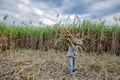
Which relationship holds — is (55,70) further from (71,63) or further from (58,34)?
(58,34)

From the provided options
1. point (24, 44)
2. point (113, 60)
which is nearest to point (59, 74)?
point (113, 60)

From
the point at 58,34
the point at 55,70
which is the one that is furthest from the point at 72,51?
the point at 58,34

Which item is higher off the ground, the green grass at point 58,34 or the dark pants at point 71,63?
the green grass at point 58,34

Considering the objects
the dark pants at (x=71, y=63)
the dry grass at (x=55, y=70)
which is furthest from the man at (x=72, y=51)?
the dry grass at (x=55, y=70)

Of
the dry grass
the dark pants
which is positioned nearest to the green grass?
the dry grass

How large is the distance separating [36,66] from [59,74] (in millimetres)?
780

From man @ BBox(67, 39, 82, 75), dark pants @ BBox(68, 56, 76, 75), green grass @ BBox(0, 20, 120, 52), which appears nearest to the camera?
man @ BBox(67, 39, 82, 75)

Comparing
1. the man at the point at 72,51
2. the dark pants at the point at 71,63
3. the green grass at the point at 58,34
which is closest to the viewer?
the man at the point at 72,51

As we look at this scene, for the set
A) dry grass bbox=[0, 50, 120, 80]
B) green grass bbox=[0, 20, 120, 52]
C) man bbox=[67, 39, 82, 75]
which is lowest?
dry grass bbox=[0, 50, 120, 80]

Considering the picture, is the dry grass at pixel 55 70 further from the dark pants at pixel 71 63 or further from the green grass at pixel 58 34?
the green grass at pixel 58 34

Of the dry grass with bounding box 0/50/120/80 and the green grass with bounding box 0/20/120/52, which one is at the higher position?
the green grass with bounding box 0/20/120/52

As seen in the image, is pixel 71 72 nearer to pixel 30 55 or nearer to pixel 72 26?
pixel 30 55

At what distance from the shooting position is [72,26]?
9.66 metres

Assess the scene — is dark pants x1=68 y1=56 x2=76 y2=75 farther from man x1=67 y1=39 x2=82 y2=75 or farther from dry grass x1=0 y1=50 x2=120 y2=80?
dry grass x1=0 y1=50 x2=120 y2=80
